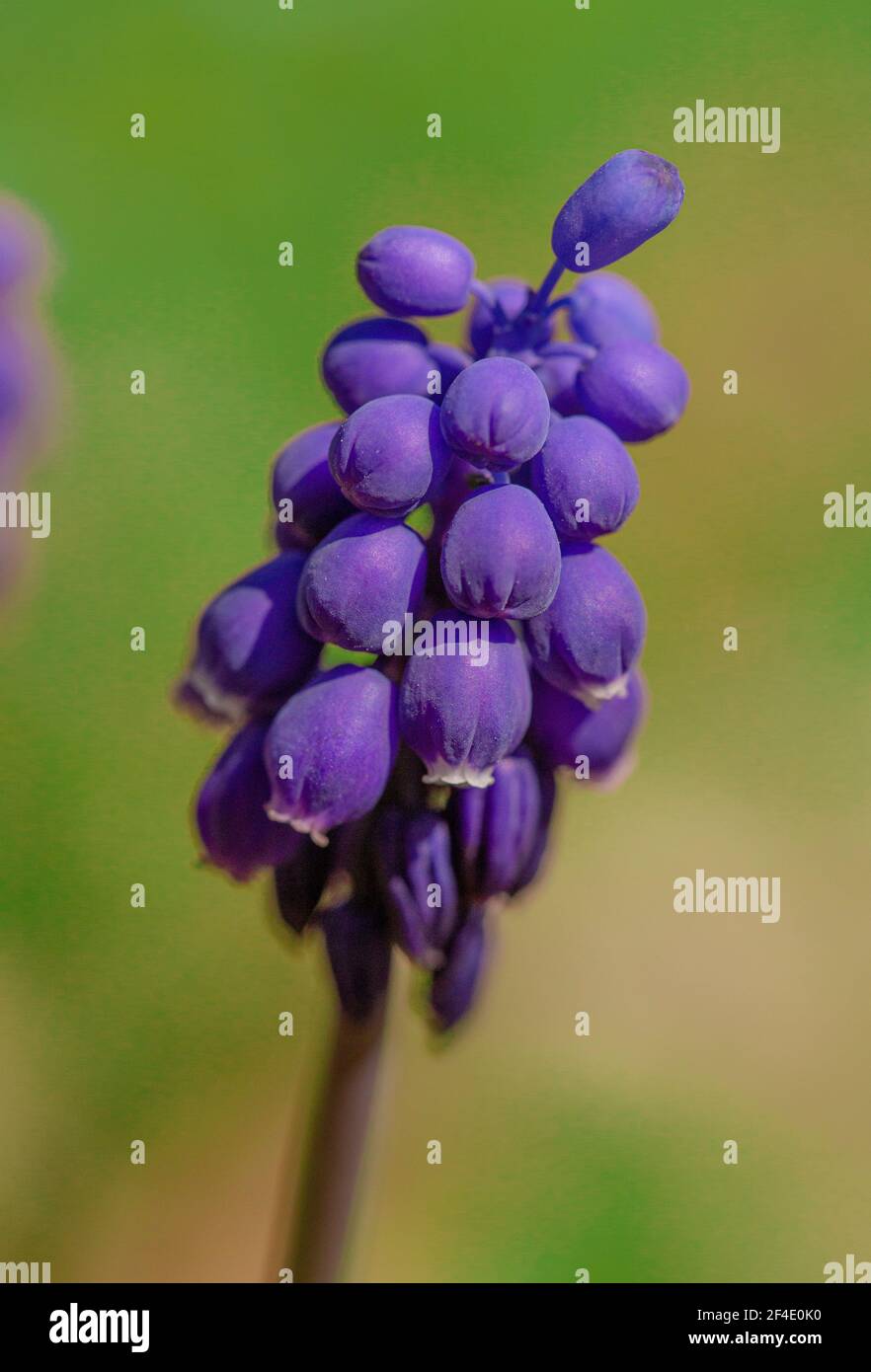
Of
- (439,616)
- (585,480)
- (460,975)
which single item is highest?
(585,480)

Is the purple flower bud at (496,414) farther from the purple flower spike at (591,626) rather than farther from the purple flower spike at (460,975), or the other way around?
the purple flower spike at (460,975)

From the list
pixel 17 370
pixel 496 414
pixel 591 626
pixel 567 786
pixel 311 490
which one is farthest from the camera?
pixel 17 370

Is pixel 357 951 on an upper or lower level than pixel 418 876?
lower

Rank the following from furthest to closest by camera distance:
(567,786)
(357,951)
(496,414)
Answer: (567,786)
(357,951)
(496,414)

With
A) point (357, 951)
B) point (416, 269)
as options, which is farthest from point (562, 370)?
point (357, 951)

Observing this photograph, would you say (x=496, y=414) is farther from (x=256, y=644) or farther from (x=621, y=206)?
(x=256, y=644)

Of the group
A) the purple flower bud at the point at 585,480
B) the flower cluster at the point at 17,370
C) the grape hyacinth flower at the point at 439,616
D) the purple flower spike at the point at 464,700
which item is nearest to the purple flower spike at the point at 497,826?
the grape hyacinth flower at the point at 439,616

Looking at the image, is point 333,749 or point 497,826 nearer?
point 333,749

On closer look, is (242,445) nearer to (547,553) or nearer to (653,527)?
(653,527)
